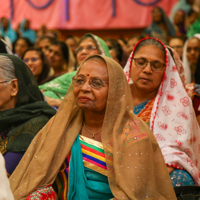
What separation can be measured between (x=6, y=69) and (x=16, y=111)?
0.32 metres

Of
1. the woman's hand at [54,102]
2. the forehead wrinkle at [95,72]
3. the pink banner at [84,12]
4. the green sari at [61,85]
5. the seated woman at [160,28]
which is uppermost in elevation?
the pink banner at [84,12]

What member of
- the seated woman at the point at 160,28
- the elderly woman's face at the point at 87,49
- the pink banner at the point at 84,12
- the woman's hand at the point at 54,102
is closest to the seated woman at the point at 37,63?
the elderly woman's face at the point at 87,49

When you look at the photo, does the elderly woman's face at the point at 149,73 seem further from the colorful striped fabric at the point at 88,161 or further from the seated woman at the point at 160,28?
the seated woman at the point at 160,28

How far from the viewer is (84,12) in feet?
32.7

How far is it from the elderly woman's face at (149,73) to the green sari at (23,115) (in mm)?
908

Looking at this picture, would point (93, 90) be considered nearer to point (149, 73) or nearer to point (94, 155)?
point (94, 155)

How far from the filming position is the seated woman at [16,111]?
230cm

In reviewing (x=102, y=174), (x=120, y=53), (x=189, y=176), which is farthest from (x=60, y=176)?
(x=120, y=53)

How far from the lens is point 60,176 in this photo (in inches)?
85.0

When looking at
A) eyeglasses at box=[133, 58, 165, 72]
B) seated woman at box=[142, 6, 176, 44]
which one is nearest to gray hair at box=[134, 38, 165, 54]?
eyeglasses at box=[133, 58, 165, 72]

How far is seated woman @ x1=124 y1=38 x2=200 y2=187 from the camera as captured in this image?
2.71 m

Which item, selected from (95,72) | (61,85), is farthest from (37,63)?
(95,72)

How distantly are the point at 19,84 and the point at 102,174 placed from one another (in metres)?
0.96

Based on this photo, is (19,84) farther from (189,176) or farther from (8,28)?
(8,28)
